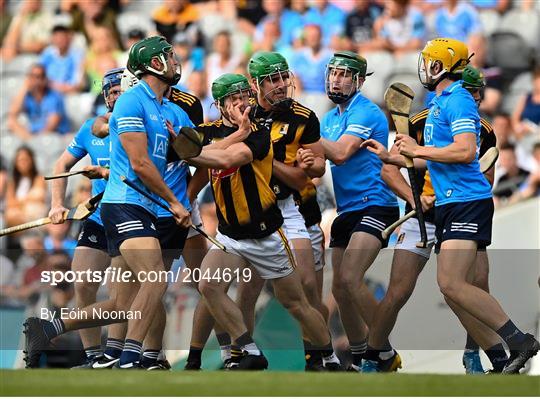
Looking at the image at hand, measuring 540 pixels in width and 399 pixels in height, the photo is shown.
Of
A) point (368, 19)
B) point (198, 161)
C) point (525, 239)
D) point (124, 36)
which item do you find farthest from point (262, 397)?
point (124, 36)

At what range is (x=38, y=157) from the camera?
1434 centimetres

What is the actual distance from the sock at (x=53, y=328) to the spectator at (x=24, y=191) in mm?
4990

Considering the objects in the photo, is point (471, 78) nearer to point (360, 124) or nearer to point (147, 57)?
point (360, 124)

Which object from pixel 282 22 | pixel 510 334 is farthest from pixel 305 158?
pixel 282 22

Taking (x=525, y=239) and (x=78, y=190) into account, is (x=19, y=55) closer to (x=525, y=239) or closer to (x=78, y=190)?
(x=78, y=190)

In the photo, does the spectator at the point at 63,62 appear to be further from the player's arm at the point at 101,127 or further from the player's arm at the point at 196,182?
the player's arm at the point at 196,182

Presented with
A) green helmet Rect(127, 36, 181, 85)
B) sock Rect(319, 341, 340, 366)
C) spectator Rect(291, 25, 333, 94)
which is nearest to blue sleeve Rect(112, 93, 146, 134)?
green helmet Rect(127, 36, 181, 85)

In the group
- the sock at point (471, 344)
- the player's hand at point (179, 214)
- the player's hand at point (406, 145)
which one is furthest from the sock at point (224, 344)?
the player's hand at point (406, 145)

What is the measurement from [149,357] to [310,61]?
230 inches

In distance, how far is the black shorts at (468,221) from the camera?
323 inches

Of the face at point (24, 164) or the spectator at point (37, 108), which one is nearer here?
the face at point (24, 164)

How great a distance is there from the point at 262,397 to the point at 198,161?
73.3 inches

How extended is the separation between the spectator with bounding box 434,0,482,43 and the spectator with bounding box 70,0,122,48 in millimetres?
3725

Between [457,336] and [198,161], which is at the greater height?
[198,161]
